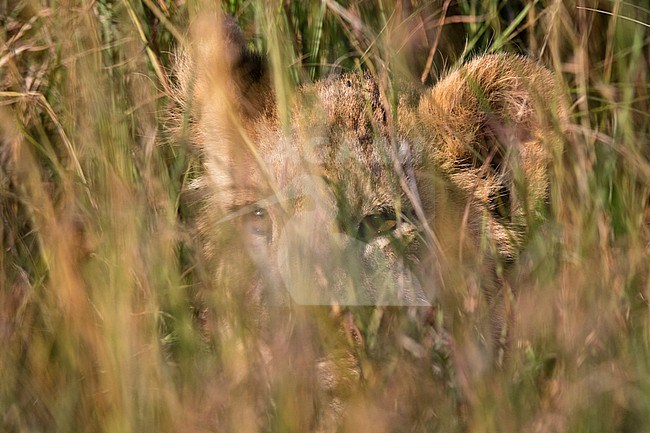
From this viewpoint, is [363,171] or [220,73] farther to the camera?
[220,73]

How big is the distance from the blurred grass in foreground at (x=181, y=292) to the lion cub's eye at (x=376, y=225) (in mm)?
391

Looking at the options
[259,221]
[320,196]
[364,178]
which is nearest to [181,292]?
[320,196]

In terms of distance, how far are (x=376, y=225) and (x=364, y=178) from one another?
0.51 feet

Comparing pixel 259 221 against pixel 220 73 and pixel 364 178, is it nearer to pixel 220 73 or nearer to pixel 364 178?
pixel 364 178

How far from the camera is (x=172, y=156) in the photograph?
9.36 ft

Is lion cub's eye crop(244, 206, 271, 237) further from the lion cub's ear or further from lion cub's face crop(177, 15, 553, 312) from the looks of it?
the lion cub's ear

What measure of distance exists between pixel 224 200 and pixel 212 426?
41.1 inches

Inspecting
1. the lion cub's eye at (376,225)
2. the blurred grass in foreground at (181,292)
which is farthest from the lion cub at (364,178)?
the blurred grass in foreground at (181,292)

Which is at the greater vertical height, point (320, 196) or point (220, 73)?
point (220, 73)

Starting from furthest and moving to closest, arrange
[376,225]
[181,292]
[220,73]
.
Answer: [220,73], [376,225], [181,292]

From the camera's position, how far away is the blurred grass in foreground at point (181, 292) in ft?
5.49

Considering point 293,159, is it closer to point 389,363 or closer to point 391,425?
point 389,363

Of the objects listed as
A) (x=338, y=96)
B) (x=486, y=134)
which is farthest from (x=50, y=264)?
(x=486, y=134)

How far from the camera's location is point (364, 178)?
2.47m
